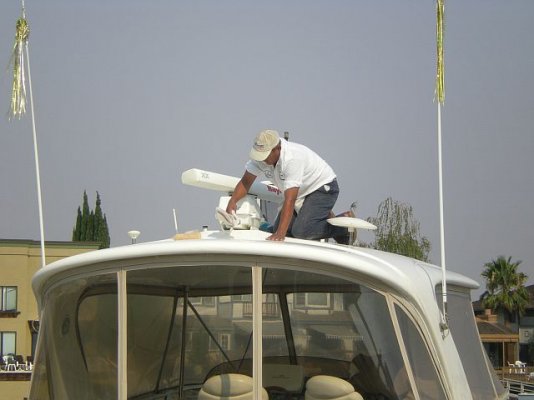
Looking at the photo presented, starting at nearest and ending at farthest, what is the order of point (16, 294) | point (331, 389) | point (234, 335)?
point (331, 389) < point (234, 335) < point (16, 294)

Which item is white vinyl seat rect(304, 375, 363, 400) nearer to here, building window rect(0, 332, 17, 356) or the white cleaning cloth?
the white cleaning cloth

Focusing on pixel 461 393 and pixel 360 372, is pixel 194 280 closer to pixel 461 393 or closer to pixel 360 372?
pixel 360 372

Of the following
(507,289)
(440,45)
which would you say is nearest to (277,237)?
Result: (440,45)

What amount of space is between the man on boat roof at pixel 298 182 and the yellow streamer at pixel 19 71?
1.71 meters

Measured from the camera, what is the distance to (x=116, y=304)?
6.12 meters

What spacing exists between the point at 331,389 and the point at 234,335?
65 centimetres

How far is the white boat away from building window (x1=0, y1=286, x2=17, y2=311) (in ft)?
135

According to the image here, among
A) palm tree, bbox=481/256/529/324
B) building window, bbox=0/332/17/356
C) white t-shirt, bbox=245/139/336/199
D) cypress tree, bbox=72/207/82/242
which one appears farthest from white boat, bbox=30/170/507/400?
palm tree, bbox=481/256/529/324

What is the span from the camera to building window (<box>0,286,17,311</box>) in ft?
151

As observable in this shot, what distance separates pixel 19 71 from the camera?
7512 millimetres

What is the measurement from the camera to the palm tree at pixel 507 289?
Answer: 76625mm

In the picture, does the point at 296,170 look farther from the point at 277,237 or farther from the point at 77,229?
the point at 77,229

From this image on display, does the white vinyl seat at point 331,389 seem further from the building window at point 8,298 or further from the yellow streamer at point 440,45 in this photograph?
the building window at point 8,298

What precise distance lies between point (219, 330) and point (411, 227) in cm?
3523
